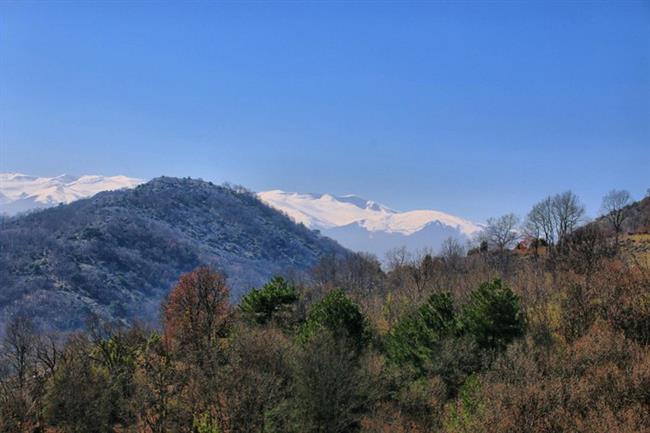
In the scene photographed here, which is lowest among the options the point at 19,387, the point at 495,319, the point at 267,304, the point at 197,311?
the point at 19,387

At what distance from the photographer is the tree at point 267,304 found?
166 ft

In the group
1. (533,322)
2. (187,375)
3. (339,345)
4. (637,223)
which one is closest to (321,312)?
(339,345)

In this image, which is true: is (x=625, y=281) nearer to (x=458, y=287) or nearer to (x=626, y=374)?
(x=626, y=374)

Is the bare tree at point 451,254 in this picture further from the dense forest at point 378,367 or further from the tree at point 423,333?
the tree at point 423,333

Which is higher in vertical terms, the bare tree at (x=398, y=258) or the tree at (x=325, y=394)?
the bare tree at (x=398, y=258)

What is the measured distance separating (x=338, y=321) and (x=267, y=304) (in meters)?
10.6

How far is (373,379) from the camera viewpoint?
36625 mm

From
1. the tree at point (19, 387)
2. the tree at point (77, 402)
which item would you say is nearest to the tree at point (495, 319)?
the tree at point (77, 402)

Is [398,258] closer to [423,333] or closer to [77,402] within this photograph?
[423,333]

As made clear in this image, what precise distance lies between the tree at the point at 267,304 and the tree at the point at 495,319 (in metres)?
19.2

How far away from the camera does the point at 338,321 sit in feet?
139

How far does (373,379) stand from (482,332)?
8490 millimetres

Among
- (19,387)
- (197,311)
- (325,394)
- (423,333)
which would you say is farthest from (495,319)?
(19,387)

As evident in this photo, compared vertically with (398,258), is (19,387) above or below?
below
